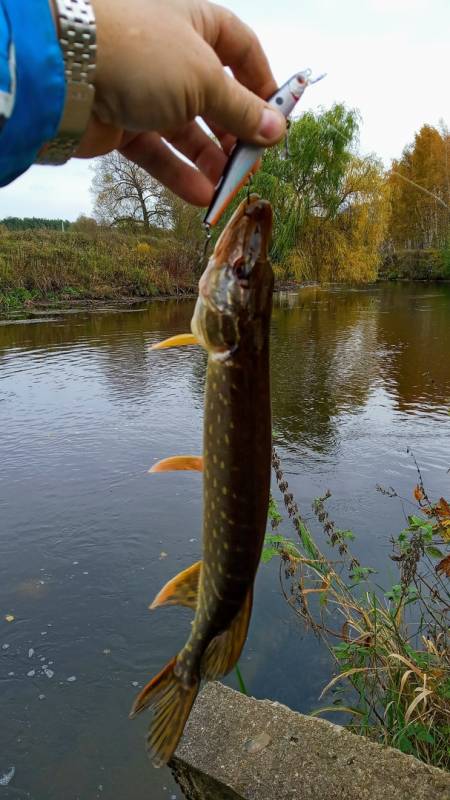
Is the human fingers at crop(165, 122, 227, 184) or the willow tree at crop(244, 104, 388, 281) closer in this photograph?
the human fingers at crop(165, 122, 227, 184)

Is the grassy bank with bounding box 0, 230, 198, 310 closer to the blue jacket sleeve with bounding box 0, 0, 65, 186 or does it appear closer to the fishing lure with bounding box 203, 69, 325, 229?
the fishing lure with bounding box 203, 69, 325, 229

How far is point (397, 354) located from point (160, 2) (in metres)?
14.3

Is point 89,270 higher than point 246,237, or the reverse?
point 89,270

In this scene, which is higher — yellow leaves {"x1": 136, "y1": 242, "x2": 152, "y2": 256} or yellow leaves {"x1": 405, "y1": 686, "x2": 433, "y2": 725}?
yellow leaves {"x1": 136, "y1": 242, "x2": 152, "y2": 256}

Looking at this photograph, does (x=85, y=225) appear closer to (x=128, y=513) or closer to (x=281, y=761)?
(x=128, y=513)

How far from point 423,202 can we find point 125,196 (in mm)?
27036

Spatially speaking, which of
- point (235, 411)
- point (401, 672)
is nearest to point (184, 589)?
point (235, 411)

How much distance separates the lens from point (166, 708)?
1939mm

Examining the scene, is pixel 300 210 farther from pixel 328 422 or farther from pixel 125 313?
pixel 328 422

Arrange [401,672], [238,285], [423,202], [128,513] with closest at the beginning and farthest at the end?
[238,285] → [401,672] → [128,513] → [423,202]

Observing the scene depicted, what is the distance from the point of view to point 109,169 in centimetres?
3812

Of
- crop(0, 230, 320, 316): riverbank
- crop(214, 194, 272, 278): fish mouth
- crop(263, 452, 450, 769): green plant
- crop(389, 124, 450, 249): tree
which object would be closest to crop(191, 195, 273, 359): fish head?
crop(214, 194, 272, 278): fish mouth

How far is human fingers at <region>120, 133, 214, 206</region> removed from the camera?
2305 mm

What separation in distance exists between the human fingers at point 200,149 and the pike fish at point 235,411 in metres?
0.67
